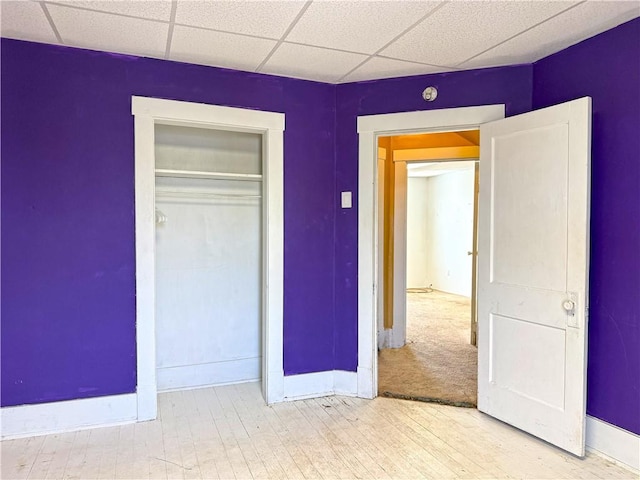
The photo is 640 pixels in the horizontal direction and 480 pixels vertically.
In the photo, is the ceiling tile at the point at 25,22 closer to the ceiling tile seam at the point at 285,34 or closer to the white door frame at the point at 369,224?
the ceiling tile seam at the point at 285,34

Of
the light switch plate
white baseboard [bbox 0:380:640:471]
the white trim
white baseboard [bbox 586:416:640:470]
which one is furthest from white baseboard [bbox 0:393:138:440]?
white baseboard [bbox 586:416:640:470]

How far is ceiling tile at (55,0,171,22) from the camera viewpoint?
7.14 feet

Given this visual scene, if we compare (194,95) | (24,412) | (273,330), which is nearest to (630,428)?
(273,330)

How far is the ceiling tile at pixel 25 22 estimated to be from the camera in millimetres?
2230

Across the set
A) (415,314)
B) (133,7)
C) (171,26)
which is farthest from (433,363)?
(133,7)

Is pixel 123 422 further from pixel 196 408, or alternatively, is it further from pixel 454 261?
pixel 454 261

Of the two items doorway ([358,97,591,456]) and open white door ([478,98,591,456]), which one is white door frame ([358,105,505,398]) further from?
open white door ([478,98,591,456])

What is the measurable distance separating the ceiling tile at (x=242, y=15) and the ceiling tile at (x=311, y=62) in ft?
0.90

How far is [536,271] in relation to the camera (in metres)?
2.74

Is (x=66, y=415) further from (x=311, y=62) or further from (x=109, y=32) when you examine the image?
(x=311, y=62)

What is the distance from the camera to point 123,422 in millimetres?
2934

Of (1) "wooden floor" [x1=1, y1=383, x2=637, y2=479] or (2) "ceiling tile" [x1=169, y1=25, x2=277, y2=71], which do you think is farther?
(2) "ceiling tile" [x1=169, y1=25, x2=277, y2=71]

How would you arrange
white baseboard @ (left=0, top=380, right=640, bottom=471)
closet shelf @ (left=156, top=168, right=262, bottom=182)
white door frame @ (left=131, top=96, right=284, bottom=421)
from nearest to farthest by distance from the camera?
1. white baseboard @ (left=0, top=380, right=640, bottom=471)
2. white door frame @ (left=131, top=96, right=284, bottom=421)
3. closet shelf @ (left=156, top=168, right=262, bottom=182)

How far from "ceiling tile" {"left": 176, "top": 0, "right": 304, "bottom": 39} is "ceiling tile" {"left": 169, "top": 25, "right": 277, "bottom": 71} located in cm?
10
